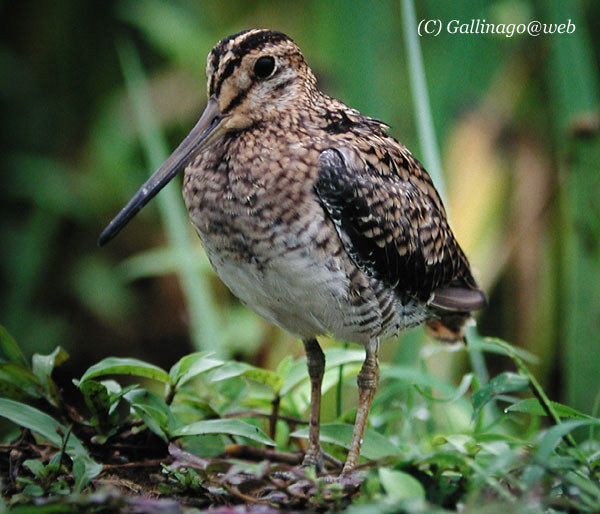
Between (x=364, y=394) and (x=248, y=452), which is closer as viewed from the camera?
(x=248, y=452)

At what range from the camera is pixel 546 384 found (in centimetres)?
422

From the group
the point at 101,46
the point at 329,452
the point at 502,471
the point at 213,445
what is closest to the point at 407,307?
the point at 329,452

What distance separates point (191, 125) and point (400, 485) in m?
3.30

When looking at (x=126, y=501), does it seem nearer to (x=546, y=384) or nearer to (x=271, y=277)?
(x=271, y=277)

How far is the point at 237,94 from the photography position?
2.48 metres

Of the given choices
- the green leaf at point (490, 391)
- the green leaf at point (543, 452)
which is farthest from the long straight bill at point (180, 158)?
the green leaf at point (543, 452)

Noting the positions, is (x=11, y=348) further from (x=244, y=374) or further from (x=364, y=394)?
(x=364, y=394)

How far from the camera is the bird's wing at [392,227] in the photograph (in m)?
2.40

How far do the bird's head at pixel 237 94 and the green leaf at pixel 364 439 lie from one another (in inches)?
29.5

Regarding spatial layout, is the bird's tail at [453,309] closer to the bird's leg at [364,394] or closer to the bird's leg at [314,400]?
the bird's leg at [364,394]

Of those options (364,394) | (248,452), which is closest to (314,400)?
(364,394)

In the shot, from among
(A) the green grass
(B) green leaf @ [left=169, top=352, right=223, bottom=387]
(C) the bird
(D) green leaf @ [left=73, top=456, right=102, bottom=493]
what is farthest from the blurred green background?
(D) green leaf @ [left=73, top=456, right=102, bottom=493]

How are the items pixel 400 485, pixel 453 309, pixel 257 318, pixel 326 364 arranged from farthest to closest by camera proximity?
pixel 257 318
pixel 453 309
pixel 326 364
pixel 400 485

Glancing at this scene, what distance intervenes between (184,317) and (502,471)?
313 cm
